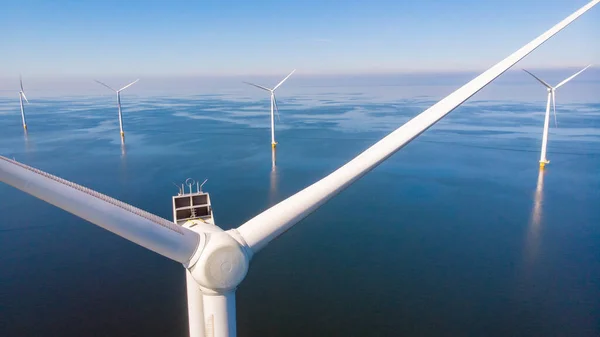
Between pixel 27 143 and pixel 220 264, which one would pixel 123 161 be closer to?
pixel 27 143

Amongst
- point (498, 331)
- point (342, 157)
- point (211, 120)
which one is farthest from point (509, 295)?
point (211, 120)

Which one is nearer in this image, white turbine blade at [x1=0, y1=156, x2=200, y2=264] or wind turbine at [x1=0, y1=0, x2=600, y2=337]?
Result: white turbine blade at [x1=0, y1=156, x2=200, y2=264]

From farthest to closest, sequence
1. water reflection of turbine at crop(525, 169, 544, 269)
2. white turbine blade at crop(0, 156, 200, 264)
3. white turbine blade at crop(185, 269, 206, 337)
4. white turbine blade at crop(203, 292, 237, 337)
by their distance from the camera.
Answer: water reflection of turbine at crop(525, 169, 544, 269)
white turbine blade at crop(185, 269, 206, 337)
white turbine blade at crop(203, 292, 237, 337)
white turbine blade at crop(0, 156, 200, 264)

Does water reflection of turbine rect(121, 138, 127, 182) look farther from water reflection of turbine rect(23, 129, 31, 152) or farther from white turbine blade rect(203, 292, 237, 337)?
white turbine blade rect(203, 292, 237, 337)

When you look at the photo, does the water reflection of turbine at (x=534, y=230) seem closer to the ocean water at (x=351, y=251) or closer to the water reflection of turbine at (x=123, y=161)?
the ocean water at (x=351, y=251)

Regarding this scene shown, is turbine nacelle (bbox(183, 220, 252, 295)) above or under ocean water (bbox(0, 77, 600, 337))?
above

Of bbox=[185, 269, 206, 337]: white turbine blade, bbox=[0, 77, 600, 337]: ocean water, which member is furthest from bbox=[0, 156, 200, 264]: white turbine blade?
bbox=[0, 77, 600, 337]: ocean water
